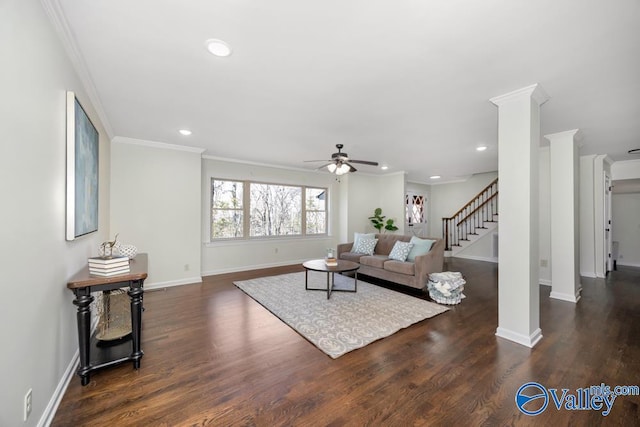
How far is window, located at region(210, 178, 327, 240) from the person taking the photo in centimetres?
566

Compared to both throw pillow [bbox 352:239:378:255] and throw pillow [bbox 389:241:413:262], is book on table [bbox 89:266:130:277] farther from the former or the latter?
throw pillow [bbox 352:239:378:255]

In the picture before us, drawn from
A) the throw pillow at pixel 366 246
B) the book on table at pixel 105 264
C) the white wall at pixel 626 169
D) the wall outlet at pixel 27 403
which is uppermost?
the white wall at pixel 626 169

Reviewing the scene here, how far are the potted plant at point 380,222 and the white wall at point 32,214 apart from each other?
21.5 feet

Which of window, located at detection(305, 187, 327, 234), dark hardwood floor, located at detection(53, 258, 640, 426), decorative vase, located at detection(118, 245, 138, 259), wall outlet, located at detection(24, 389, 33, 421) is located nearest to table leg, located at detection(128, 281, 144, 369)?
dark hardwood floor, located at detection(53, 258, 640, 426)

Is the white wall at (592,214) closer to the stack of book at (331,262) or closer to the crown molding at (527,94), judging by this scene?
the crown molding at (527,94)

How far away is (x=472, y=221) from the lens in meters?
7.76

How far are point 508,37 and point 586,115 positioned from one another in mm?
2339

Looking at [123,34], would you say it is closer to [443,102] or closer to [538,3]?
[538,3]

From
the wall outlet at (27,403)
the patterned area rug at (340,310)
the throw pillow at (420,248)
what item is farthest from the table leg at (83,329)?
A: the throw pillow at (420,248)

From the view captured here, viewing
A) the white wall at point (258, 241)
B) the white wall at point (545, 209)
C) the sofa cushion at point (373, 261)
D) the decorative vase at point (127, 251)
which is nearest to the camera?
the decorative vase at point (127, 251)

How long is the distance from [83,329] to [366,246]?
14.7 ft

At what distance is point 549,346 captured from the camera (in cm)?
253

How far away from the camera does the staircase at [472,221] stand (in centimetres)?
719

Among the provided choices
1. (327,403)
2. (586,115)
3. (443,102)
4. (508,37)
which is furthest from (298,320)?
(586,115)
